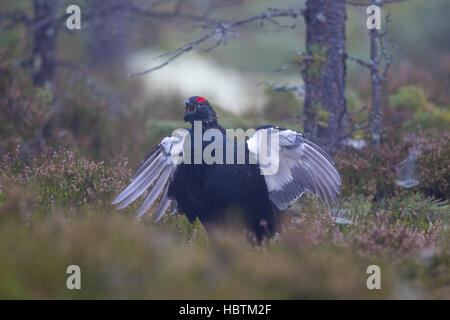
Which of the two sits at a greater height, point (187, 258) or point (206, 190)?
point (206, 190)

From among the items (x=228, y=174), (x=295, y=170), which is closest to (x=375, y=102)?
(x=295, y=170)

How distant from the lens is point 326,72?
19.7 ft

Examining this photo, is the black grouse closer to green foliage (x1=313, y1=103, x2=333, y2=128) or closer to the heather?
the heather

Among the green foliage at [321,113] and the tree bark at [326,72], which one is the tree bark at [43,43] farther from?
the green foliage at [321,113]

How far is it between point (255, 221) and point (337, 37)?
274 cm

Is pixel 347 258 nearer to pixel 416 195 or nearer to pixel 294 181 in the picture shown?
pixel 294 181

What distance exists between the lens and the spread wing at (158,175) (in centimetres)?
435

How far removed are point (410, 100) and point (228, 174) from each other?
162 inches

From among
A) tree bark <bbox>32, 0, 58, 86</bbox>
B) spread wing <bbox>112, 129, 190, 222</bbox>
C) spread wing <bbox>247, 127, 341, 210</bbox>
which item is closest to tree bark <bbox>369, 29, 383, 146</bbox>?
spread wing <bbox>247, 127, 341, 210</bbox>

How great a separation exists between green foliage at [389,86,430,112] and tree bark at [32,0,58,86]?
5.06 meters

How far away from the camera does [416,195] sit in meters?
5.05

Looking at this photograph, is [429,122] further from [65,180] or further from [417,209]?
[65,180]

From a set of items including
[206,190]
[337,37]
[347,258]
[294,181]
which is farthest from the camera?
[337,37]
